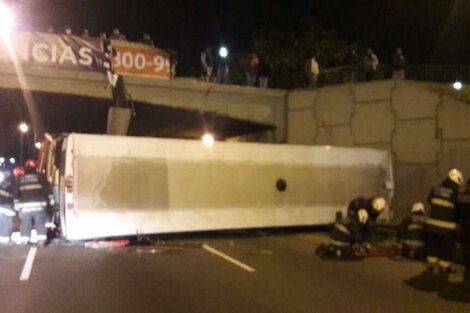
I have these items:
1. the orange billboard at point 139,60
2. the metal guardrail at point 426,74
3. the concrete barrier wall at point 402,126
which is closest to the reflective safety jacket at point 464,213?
the concrete barrier wall at point 402,126

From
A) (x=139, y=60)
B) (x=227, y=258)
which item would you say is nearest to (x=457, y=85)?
(x=139, y=60)

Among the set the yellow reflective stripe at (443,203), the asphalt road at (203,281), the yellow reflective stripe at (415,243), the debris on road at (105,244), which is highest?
the yellow reflective stripe at (443,203)

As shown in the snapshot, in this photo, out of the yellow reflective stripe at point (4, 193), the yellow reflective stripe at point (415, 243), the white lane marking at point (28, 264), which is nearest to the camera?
the white lane marking at point (28, 264)

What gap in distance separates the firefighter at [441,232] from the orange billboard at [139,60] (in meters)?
12.6

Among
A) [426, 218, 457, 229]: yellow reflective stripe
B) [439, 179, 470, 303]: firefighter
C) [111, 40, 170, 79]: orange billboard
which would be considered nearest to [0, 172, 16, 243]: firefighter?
[111, 40, 170, 79]: orange billboard

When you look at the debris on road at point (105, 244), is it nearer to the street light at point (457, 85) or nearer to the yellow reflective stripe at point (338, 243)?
the yellow reflective stripe at point (338, 243)

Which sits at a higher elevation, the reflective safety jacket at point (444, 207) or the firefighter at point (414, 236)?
the reflective safety jacket at point (444, 207)

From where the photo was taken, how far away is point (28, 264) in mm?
11938

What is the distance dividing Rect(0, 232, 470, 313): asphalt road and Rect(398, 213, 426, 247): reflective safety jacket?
38 centimetres

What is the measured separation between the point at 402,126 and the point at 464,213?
37.7 feet

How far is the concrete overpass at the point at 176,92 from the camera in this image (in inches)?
809

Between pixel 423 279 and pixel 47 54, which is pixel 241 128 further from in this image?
pixel 423 279

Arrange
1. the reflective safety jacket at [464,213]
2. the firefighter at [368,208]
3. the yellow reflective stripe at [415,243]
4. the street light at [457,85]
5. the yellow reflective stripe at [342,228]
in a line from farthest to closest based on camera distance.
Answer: the street light at [457,85] < the firefighter at [368,208] < the yellow reflective stripe at [415,243] < the yellow reflective stripe at [342,228] < the reflective safety jacket at [464,213]

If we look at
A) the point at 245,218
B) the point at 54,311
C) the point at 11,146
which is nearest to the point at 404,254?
the point at 245,218
